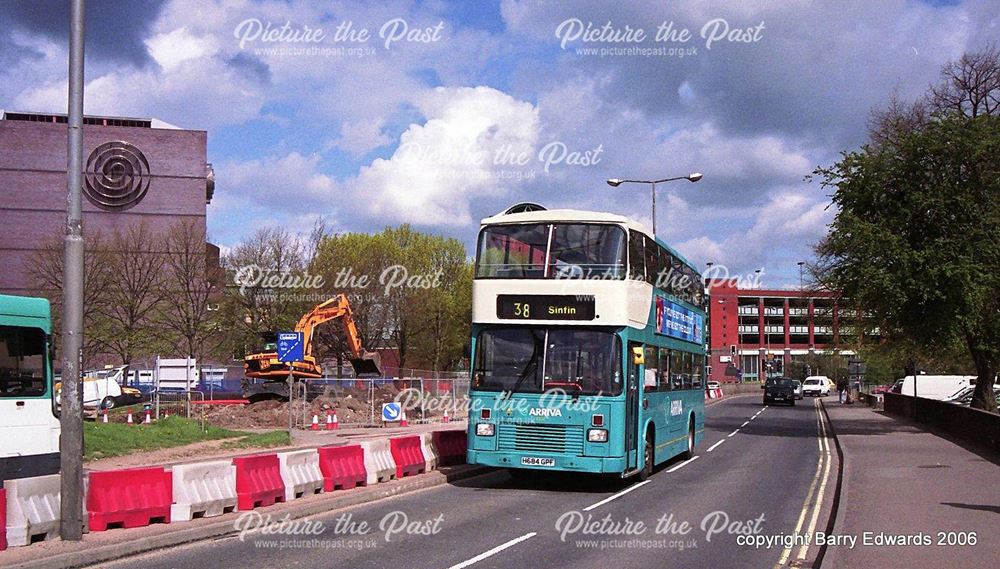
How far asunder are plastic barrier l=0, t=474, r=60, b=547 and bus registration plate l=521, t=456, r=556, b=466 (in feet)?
25.1

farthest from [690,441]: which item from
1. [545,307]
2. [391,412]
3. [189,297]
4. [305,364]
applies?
[189,297]

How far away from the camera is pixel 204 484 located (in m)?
12.8

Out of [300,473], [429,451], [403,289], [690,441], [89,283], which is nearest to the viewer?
[300,473]

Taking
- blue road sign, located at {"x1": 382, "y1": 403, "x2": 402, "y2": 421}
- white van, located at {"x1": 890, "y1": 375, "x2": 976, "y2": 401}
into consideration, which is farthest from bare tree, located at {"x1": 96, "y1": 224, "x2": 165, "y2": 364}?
white van, located at {"x1": 890, "y1": 375, "x2": 976, "y2": 401}

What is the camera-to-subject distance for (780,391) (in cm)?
5916

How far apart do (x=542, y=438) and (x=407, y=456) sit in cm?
339

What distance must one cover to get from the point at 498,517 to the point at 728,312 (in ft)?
353

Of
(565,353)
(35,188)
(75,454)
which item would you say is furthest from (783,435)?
(35,188)

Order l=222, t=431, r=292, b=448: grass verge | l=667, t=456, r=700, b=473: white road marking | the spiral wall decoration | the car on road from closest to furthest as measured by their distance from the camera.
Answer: l=667, t=456, r=700, b=473: white road marking < l=222, t=431, r=292, b=448: grass verge < the spiral wall decoration < the car on road

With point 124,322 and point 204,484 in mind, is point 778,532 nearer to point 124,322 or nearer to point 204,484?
point 204,484

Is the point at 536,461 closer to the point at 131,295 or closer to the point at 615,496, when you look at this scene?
the point at 615,496

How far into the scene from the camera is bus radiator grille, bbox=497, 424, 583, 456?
1582 cm

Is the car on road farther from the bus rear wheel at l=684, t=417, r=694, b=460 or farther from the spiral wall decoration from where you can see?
the bus rear wheel at l=684, t=417, r=694, b=460

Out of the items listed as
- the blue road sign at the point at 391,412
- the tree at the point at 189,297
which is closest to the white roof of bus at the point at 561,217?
the blue road sign at the point at 391,412
